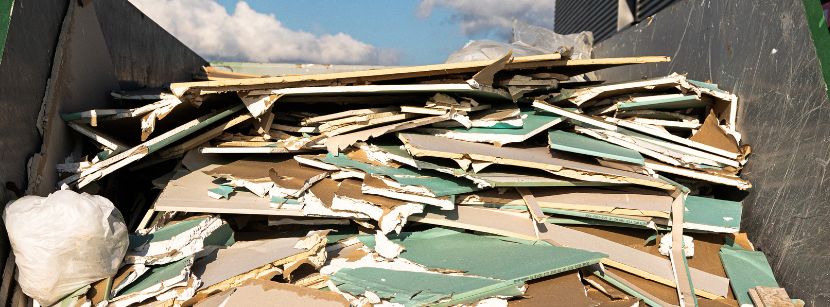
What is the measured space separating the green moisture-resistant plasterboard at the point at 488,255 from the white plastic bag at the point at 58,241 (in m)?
1.14

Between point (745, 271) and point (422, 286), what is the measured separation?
1.65 m

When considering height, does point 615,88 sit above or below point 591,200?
above

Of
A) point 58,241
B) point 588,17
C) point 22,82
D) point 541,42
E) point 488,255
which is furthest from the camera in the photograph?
point 588,17

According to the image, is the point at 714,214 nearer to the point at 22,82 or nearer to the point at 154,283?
the point at 154,283

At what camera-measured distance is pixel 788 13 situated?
2420mm

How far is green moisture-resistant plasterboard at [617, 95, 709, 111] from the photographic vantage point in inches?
114

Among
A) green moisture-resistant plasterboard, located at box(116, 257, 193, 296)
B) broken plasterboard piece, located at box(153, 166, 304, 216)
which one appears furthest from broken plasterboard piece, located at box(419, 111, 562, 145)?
green moisture-resistant plasterboard, located at box(116, 257, 193, 296)

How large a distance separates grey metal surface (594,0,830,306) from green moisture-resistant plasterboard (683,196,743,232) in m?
0.15

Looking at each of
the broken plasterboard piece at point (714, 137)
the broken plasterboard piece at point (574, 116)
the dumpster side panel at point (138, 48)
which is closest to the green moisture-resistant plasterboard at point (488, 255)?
the broken plasterboard piece at point (574, 116)

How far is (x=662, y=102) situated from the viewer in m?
2.94

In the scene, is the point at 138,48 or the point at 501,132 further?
the point at 138,48

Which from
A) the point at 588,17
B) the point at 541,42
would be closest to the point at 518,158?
the point at 541,42

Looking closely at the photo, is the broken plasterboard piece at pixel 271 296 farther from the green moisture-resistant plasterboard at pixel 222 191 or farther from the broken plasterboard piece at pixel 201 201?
the green moisture-resistant plasterboard at pixel 222 191

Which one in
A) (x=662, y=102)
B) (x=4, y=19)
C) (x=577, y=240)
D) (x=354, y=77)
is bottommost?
(x=577, y=240)
